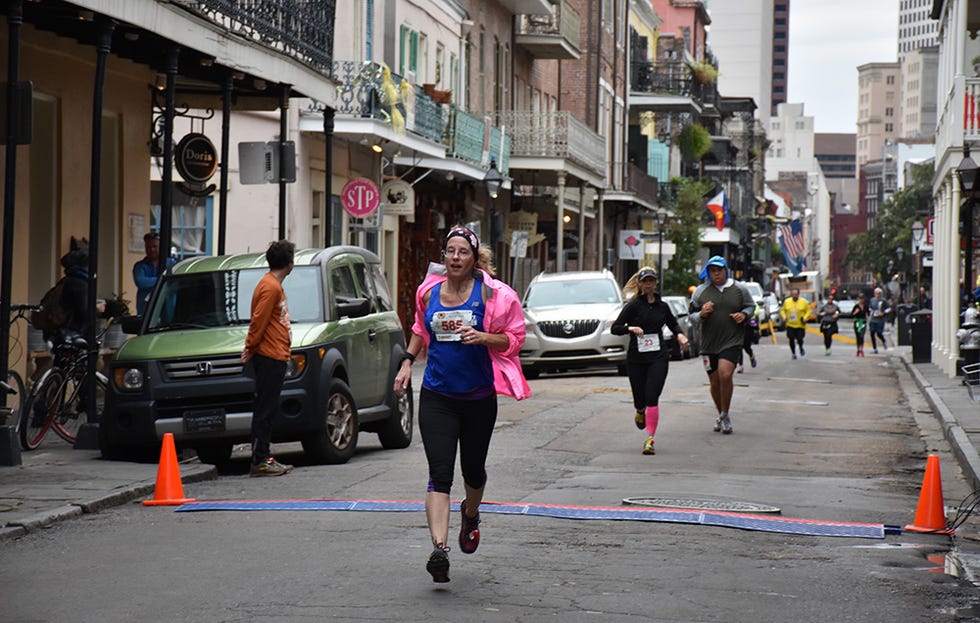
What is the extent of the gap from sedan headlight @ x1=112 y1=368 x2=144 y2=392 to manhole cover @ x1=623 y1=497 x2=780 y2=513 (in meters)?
4.26

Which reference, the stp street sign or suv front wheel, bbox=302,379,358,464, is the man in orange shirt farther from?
the stp street sign

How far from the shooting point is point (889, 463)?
1553cm

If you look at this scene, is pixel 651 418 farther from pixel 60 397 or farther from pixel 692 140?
pixel 692 140

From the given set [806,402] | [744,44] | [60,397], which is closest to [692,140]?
[806,402]

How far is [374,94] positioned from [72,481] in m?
17.7

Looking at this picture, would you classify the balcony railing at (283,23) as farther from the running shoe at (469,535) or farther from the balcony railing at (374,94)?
the running shoe at (469,535)

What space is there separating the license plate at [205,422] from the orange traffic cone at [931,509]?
5.59m

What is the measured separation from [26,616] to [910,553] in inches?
192

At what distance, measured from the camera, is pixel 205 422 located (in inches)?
537

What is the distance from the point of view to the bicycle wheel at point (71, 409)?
1502cm

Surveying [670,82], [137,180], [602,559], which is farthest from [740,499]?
[670,82]

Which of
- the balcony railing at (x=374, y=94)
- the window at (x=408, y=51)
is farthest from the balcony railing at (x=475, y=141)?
the balcony railing at (x=374, y=94)

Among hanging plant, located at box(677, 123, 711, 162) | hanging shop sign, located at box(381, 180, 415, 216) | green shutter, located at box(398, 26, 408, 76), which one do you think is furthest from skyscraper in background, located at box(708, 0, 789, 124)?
hanging shop sign, located at box(381, 180, 415, 216)

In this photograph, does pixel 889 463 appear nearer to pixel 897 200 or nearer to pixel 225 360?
pixel 225 360
